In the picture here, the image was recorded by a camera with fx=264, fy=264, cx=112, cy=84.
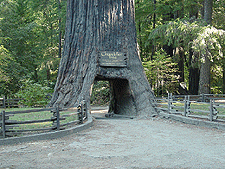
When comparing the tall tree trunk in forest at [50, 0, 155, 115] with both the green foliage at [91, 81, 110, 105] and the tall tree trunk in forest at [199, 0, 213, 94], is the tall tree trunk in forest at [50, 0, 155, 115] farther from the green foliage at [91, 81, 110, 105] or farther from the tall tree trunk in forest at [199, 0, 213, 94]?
the green foliage at [91, 81, 110, 105]

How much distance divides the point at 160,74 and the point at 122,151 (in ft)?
60.4

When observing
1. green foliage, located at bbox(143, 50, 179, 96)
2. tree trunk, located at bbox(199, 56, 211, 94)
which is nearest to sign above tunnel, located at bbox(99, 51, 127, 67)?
green foliage, located at bbox(143, 50, 179, 96)

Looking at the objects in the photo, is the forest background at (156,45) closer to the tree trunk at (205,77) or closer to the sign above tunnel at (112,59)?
the tree trunk at (205,77)

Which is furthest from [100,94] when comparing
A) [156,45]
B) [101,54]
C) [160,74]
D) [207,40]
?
[101,54]

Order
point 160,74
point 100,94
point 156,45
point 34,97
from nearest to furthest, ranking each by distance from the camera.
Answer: point 34,97, point 160,74, point 100,94, point 156,45

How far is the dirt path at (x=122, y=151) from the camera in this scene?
569cm

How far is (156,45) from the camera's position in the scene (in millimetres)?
29250

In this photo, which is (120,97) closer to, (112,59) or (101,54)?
(112,59)

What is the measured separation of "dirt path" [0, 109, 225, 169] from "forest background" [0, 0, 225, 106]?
11.3m

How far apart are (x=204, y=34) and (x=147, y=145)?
44.1ft

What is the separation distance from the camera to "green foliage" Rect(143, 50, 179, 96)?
929 inches

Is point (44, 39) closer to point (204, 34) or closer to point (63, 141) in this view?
point (204, 34)

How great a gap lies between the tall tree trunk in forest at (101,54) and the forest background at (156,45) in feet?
16.9

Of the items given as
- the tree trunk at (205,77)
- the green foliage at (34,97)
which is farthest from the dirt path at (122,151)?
the tree trunk at (205,77)
